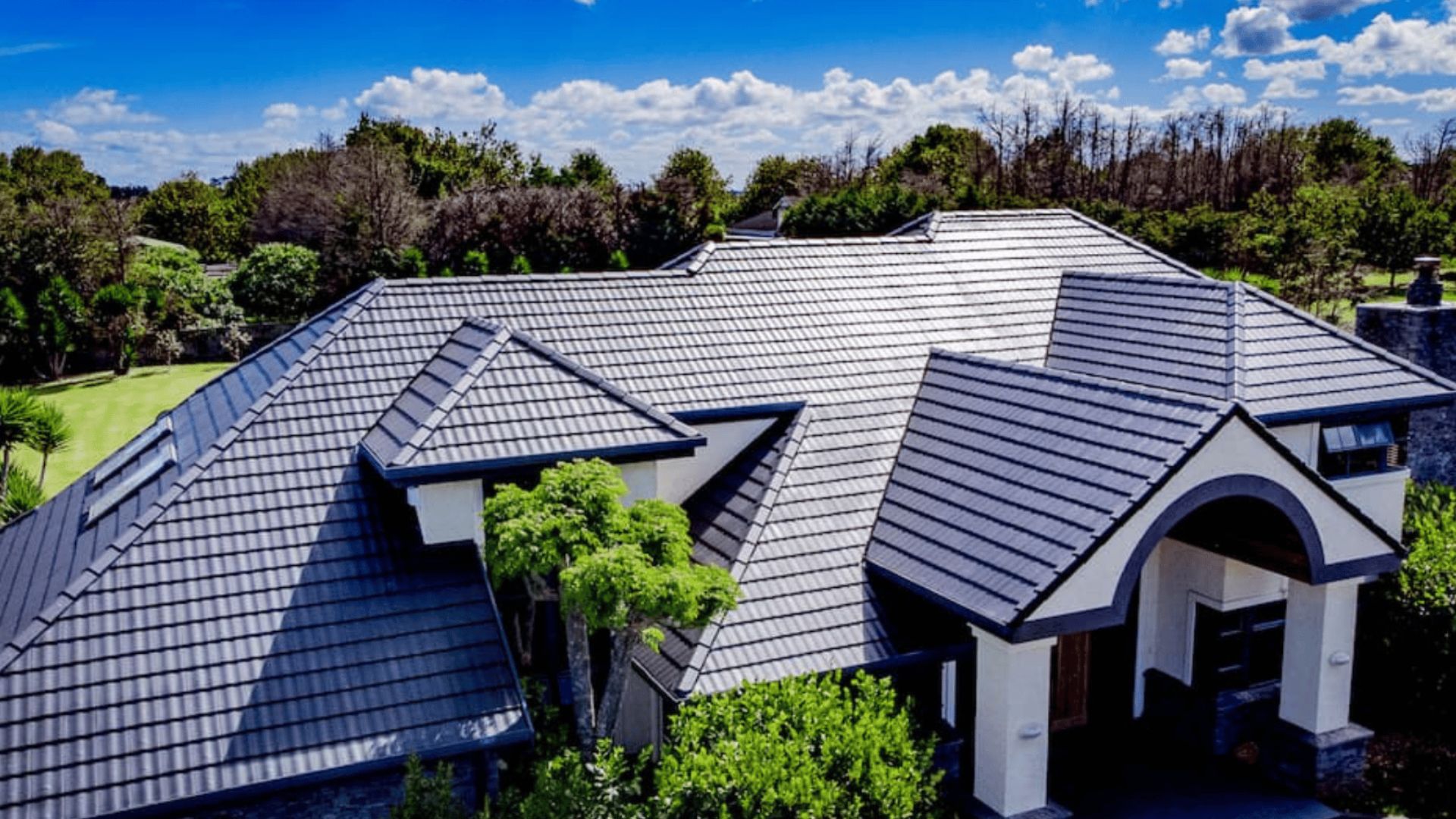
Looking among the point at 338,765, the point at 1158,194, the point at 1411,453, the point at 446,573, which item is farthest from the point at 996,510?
the point at 1158,194

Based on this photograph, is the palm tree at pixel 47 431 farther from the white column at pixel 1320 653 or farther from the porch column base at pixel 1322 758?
the porch column base at pixel 1322 758

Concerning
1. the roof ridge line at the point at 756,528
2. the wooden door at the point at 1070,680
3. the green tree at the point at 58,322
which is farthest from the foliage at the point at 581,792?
the green tree at the point at 58,322

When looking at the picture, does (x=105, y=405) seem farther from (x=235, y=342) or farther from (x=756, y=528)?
(x=756, y=528)

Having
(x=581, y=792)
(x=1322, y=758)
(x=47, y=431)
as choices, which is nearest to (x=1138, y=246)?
(x=1322, y=758)

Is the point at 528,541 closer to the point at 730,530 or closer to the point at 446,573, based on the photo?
the point at 446,573

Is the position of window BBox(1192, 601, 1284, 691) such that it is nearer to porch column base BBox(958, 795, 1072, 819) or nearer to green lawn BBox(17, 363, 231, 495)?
porch column base BBox(958, 795, 1072, 819)


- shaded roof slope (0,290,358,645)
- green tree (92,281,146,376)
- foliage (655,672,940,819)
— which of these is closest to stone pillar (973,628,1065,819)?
foliage (655,672,940,819)
